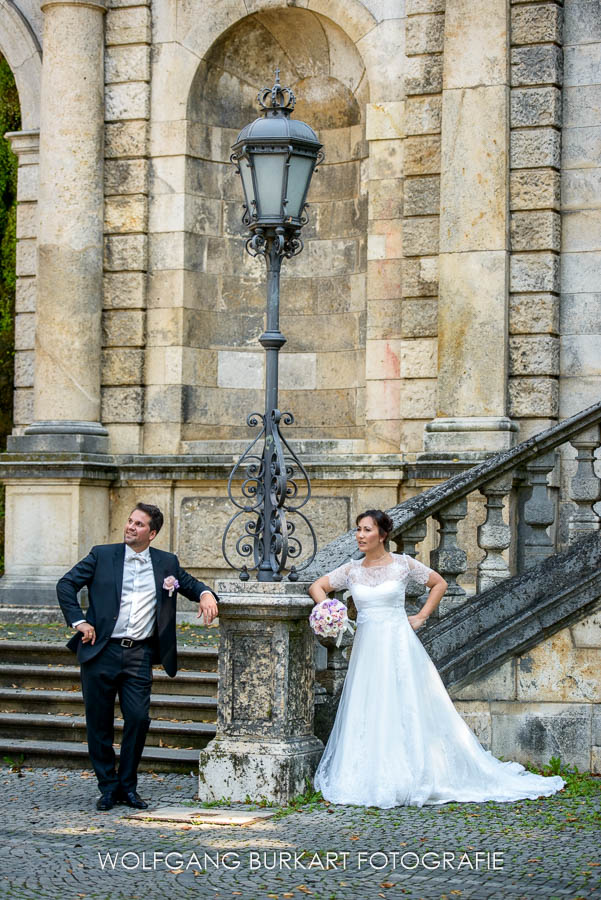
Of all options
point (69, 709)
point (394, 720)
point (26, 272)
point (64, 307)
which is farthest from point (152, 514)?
point (26, 272)

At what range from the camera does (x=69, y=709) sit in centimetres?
996

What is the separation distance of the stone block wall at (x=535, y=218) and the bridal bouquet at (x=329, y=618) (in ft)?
13.9

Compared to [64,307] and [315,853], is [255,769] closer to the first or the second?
[315,853]

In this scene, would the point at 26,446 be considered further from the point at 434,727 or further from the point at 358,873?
the point at 358,873

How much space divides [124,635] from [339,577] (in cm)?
127

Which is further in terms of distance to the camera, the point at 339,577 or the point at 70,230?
the point at 70,230

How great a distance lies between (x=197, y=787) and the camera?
857 cm

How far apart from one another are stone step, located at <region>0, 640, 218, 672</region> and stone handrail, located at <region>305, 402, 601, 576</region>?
163 centimetres

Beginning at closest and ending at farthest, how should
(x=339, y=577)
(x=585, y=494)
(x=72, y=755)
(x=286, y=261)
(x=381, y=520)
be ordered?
(x=381, y=520) → (x=339, y=577) → (x=585, y=494) → (x=72, y=755) → (x=286, y=261)

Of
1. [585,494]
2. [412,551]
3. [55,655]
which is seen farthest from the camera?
[55,655]

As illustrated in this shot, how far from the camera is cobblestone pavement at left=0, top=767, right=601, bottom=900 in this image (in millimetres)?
6180

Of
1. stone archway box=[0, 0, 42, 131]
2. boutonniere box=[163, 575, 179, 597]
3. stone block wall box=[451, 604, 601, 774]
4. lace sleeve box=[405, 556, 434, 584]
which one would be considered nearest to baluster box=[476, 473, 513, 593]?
stone block wall box=[451, 604, 601, 774]

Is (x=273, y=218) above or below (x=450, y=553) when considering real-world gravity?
above

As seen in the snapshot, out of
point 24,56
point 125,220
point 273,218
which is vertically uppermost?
point 24,56
